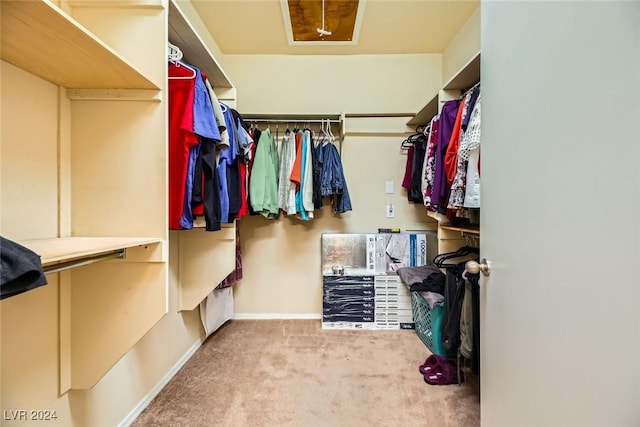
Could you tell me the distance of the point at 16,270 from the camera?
0.51 m

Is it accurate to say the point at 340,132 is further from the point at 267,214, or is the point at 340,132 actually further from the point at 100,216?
the point at 100,216

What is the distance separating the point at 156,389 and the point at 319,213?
1754 mm

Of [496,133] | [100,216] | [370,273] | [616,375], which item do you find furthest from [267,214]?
[616,375]

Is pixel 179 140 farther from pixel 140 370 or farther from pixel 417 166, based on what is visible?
pixel 417 166

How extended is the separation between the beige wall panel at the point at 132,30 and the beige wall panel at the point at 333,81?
164 cm

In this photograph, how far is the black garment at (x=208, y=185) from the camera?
135 centimetres

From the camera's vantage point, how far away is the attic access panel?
197cm

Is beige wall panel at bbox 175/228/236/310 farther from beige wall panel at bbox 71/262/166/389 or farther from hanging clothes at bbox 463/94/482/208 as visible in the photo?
hanging clothes at bbox 463/94/482/208

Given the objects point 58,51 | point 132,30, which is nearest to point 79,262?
point 58,51

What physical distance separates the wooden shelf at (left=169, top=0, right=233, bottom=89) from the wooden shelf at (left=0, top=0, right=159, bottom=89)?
43 cm

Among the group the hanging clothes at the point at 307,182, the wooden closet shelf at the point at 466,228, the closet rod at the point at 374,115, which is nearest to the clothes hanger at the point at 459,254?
the wooden closet shelf at the point at 466,228

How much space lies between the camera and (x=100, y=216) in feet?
3.34

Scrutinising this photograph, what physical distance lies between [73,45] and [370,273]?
2236 mm

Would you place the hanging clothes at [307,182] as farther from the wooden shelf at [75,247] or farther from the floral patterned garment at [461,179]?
the wooden shelf at [75,247]
